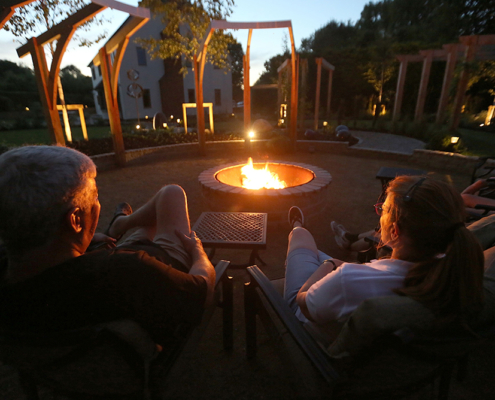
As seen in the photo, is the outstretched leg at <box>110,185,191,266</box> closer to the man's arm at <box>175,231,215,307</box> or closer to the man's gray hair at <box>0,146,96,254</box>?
the man's arm at <box>175,231,215,307</box>

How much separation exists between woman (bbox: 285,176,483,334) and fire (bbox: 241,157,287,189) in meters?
3.76

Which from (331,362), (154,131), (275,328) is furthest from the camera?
(154,131)

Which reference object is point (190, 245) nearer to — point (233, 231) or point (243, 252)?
point (233, 231)

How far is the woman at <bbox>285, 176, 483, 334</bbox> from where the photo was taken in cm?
94

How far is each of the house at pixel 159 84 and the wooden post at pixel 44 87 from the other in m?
Result: 16.4

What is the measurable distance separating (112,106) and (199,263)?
6.42 metres

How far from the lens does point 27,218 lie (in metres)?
0.92

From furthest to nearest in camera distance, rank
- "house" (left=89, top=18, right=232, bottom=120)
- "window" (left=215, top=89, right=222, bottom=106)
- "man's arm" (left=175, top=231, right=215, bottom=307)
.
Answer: "window" (left=215, top=89, right=222, bottom=106) < "house" (left=89, top=18, right=232, bottom=120) < "man's arm" (left=175, top=231, right=215, bottom=307)

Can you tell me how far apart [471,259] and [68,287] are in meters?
1.37

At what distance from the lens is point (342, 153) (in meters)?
8.65

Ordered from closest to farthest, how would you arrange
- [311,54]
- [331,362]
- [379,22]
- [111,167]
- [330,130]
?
[331,362]
[111,167]
[330,130]
[311,54]
[379,22]

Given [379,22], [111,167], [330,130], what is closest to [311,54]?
[330,130]

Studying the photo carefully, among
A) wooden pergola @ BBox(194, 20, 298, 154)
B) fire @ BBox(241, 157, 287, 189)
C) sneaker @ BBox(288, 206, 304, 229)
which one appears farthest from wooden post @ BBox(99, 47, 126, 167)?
sneaker @ BBox(288, 206, 304, 229)

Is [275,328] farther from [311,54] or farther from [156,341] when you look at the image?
[311,54]
